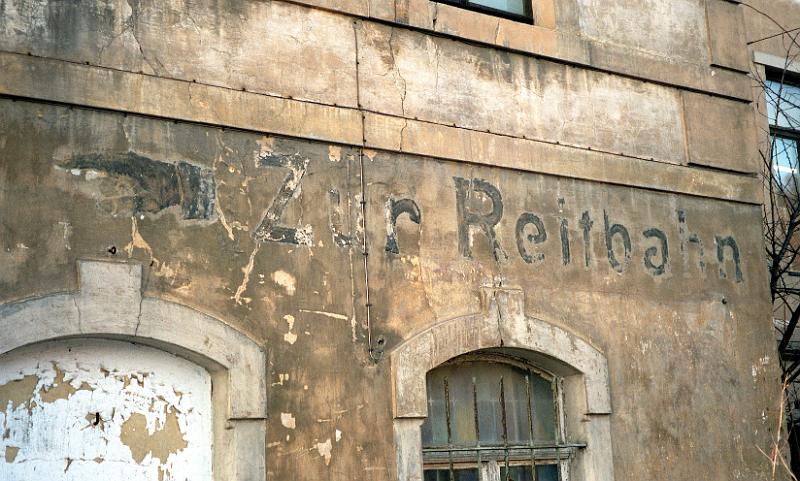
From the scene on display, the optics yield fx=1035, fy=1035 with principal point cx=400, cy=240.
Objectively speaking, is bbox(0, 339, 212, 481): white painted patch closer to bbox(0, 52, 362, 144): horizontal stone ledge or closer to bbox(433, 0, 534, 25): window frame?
bbox(0, 52, 362, 144): horizontal stone ledge

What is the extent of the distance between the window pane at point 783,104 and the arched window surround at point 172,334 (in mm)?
5804

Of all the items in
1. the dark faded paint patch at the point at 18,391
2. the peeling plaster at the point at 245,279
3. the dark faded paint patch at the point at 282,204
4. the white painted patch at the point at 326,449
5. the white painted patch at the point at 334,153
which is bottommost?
the white painted patch at the point at 326,449

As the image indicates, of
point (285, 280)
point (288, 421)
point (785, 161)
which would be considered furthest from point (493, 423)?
point (785, 161)

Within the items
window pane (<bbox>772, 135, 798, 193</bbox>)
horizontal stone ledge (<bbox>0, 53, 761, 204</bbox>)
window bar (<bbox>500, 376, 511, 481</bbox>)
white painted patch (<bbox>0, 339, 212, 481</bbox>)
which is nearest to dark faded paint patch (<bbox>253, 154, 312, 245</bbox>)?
horizontal stone ledge (<bbox>0, 53, 761, 204</bbox>)

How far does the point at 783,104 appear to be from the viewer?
9672 mm

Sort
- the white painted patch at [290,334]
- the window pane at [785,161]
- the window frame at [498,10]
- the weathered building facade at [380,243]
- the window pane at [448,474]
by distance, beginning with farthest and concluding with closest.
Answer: the window pane at [785,161], the window frame at [498,10], the window pane at [448,474], the white painted patch at [290,334], the weathered building facade at [380,243]

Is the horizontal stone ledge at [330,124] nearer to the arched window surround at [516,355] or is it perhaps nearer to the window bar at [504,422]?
the arched window surround at [516,355]

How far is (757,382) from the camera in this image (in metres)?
8.04

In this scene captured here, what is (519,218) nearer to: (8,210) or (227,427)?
(227,427)

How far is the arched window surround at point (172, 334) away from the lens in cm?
527

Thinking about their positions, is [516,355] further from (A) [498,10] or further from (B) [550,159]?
(A) [498,10]

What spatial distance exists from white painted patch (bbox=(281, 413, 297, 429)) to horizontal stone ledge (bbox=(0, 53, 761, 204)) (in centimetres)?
169

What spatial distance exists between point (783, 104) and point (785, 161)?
21.8 inches

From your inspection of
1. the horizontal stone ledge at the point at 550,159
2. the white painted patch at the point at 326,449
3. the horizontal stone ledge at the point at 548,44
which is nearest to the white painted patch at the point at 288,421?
the white painted patch at the point at 326,449
